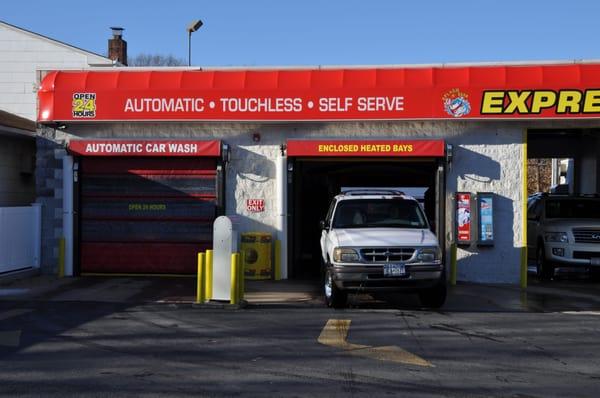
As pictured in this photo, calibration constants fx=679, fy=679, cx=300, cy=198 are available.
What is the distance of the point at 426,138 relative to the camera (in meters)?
15.4

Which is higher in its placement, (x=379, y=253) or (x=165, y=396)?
(x=379, y=253)

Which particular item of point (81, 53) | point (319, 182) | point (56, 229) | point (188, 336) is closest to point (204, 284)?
point (188, 336)

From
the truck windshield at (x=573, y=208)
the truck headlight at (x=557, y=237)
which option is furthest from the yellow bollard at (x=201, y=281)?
the truck windshield at (x=573, y=208)

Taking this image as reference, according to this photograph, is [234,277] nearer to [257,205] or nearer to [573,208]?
[257,205]

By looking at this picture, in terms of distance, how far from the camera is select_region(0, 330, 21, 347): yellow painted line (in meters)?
8.46

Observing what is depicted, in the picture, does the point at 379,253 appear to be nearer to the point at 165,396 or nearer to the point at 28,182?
the point at 165,396

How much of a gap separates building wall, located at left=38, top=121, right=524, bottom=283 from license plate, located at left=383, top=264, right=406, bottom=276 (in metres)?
4.90

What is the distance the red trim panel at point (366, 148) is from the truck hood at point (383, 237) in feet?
12.3

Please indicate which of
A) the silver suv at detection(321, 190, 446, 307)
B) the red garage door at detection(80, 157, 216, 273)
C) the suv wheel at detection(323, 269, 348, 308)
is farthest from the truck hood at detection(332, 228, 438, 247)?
the red garage door at detection(80, 157, 216, 273)

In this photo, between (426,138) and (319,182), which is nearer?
(426,138)

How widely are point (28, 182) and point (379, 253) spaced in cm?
1245

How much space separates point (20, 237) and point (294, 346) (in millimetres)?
9383

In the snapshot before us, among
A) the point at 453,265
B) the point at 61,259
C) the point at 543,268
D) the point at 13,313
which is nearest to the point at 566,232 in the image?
the point at 543,268

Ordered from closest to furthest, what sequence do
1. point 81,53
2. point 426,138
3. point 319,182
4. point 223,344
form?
point 223,344, point 426,138, point 319,182, point 81,53
